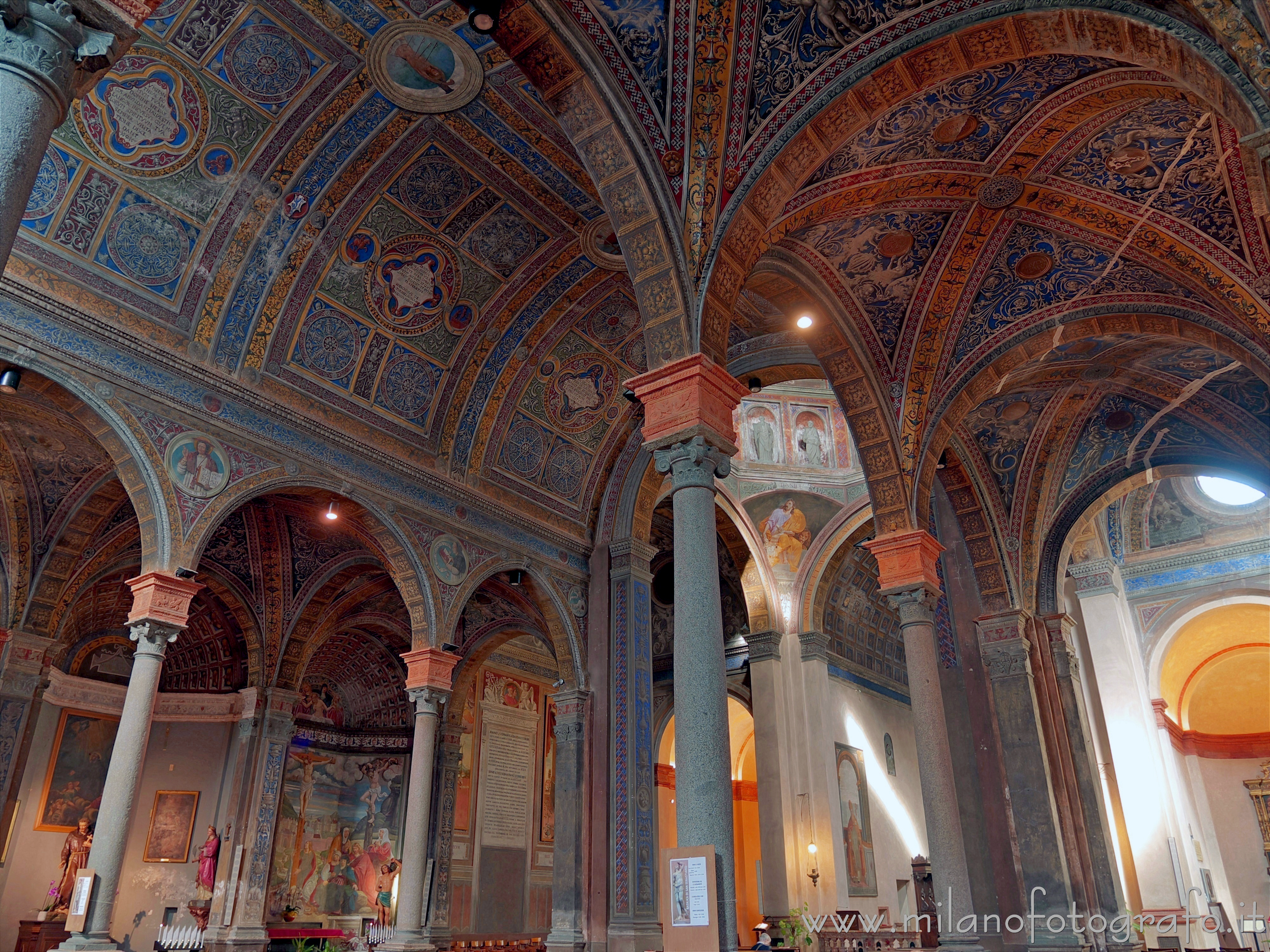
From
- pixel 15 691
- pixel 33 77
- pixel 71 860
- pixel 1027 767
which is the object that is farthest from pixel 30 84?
pixel 71 860

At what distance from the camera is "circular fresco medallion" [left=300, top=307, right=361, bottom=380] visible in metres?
11.0

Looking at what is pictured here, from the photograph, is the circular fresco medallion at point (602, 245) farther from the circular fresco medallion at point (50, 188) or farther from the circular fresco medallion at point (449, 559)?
the circular fresco medallion at point (50, 188)

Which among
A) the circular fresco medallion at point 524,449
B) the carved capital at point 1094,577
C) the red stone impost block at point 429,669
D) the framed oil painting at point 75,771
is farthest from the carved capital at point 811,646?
the framed oil painting at point 75,771

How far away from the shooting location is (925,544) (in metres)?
10.1

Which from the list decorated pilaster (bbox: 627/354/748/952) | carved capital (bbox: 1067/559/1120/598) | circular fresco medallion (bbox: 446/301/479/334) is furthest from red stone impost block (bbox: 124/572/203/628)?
carved capital (bbox: 1067/559/1120/598)

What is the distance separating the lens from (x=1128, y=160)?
866cm

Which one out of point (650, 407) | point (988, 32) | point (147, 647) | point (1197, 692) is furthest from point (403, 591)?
point (1197, 692)

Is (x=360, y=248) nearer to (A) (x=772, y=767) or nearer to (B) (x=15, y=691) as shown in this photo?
(B) (x=15, y=691)

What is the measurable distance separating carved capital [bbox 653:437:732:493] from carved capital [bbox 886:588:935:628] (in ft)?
13.2

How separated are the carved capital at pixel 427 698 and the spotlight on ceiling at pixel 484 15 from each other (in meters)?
8.43

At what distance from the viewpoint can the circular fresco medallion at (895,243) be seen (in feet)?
32.0

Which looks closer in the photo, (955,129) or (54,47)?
(54,47)

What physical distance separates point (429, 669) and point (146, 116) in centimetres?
735

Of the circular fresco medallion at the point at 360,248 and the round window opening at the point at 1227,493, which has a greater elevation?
the round window opening at the point at 1227,493
